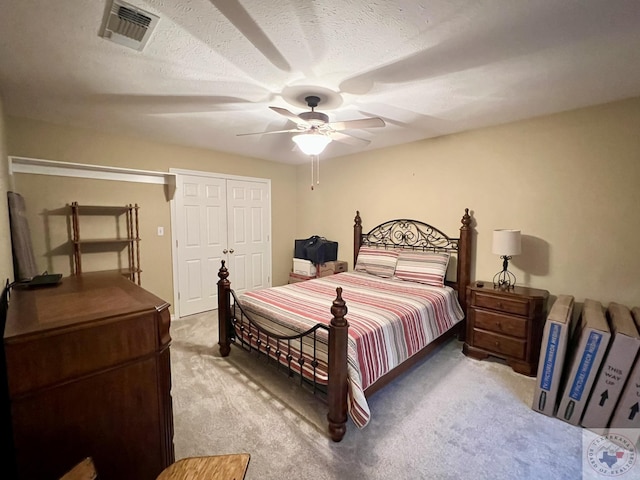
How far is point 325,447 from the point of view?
70.9 inches

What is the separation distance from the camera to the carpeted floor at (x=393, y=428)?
1.66m

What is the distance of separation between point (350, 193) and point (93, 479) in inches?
166

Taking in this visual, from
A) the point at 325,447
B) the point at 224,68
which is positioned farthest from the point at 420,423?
the point at 224,68

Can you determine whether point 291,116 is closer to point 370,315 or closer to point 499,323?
point 370,315

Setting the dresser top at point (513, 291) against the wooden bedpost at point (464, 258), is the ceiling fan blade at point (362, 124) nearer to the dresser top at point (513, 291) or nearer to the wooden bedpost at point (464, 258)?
the wooden bedpost at point (464, 258)

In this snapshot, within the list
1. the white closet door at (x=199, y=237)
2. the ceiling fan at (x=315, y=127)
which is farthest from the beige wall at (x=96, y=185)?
the ceiling fan at (x=315, y=127)

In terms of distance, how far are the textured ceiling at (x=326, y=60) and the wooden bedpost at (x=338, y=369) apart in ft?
5.20

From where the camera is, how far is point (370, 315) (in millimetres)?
2367

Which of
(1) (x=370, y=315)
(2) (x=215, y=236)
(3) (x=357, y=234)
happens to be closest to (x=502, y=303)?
(1) (x=370, y=315)

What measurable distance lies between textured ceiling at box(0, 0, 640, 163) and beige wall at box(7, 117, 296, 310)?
1.15 ft

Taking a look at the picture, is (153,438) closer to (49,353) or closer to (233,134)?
(49,353)

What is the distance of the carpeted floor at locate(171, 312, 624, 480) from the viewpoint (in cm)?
166

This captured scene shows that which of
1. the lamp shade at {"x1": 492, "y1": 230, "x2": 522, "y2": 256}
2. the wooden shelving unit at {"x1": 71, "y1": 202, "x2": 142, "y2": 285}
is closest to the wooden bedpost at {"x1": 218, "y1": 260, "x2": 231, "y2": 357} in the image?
the wooden shelving unit at {"x1": 71, "y1": 202, "x2": 142, "y2": 285}

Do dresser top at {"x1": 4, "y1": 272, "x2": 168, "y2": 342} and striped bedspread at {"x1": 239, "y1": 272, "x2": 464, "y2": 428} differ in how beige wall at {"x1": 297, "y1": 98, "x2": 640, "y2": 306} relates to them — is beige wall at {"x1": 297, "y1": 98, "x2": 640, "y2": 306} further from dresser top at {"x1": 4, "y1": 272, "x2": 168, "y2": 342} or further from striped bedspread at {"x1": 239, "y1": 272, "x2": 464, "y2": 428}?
dresser top at {"x1": 4, "y1": 272, "x2": 168, "y2": 342}
